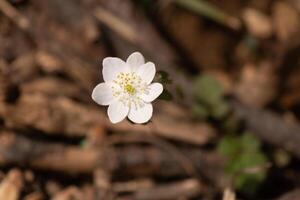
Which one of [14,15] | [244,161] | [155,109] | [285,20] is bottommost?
[244,161]

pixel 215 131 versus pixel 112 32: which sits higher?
pixel 112 32

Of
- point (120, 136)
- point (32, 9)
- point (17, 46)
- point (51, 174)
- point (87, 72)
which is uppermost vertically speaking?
point (32, 9)

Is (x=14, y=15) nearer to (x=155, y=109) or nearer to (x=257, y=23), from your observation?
(x=155, y=109)

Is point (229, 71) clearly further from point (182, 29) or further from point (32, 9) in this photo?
point (32, 9)

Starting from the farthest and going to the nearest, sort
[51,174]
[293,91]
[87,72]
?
1. [293,91]
2. [87,72]
3. [51,174]

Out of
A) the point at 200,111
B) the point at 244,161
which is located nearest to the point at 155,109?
the point at 200,111

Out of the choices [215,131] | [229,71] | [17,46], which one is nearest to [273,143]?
[215,131]

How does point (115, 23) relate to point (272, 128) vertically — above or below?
above
